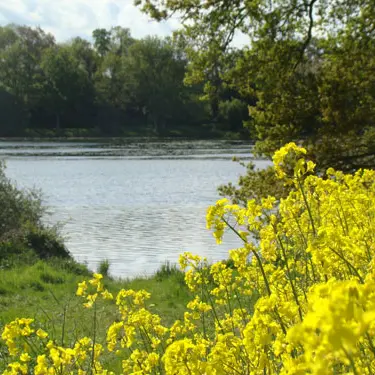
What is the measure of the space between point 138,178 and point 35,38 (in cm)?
6169

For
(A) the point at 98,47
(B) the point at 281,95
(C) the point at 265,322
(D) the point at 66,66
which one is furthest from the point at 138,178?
(A) the point at 98,47

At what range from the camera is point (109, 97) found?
70750 millimetres

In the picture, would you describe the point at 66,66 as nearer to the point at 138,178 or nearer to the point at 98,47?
the point at 98,47

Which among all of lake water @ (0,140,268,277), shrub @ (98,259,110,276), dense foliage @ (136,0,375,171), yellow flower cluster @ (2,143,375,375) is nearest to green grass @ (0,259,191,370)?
shrub @ (98,259,110,276)

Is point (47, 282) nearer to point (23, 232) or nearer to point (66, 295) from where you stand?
point (66, 295)

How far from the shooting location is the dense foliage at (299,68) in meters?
12.4

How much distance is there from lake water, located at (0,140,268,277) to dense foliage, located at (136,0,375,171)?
A: 3467 mm

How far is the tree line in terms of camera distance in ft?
219

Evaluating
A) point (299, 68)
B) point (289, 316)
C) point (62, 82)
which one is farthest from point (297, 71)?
point (62, 82)

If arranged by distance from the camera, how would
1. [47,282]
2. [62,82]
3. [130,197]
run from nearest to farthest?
[47,282], [130,197], [62,82]

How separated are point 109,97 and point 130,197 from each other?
157 feet

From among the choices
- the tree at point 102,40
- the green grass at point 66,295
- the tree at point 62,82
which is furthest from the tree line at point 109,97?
the green grass at point 66,295

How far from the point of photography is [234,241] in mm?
15711

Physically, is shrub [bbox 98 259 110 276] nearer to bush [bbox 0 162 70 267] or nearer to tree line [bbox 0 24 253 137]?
bush [bbox 0 162 70 267]
